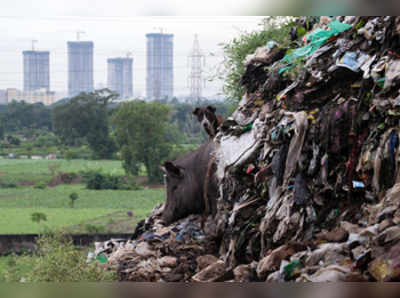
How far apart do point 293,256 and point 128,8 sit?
1.78 meters

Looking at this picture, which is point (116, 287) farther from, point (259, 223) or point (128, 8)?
point (128, 8)

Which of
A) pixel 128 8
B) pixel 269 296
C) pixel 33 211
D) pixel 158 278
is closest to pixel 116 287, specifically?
pixel 158 278

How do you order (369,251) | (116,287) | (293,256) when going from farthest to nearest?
(116,287)
(293,256)
(369,251)

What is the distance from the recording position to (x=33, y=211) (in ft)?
12.2

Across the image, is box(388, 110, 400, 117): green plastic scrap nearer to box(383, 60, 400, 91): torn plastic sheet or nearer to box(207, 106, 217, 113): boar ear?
box(383, 60, 400, 91): torn plastic sheet

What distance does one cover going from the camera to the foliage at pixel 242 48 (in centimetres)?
411

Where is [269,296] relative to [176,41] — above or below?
below

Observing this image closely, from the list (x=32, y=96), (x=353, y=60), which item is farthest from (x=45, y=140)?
(x=353, y=60)

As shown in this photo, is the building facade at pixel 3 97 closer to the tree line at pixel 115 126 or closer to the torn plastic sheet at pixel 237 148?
the tree line at pixel 115 126

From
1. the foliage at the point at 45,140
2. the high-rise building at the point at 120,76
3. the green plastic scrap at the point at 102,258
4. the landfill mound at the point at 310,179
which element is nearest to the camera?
the landfill mound at the point at 310,179

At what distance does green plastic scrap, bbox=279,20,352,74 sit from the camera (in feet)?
10.7

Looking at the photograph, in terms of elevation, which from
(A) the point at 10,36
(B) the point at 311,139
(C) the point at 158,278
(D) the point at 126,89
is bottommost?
(C) the point at 158,278

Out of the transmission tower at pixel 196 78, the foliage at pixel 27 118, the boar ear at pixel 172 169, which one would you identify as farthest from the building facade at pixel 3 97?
the transmission tower at pixel 196 78

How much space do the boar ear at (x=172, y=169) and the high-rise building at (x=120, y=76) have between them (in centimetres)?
68
